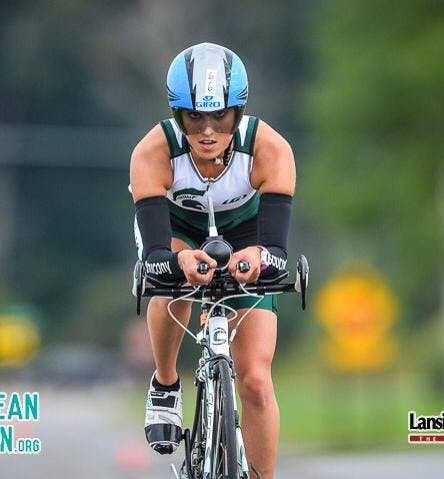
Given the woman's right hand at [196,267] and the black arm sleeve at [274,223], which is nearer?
the woman's right hand at [196,267]

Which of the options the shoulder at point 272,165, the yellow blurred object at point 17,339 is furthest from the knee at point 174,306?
the yellow blurred object at point 17,339

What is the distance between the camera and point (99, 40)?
64.4 meters

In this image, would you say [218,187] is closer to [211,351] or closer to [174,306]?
[174,306]

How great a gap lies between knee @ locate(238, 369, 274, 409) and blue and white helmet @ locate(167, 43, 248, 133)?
116 centimetres

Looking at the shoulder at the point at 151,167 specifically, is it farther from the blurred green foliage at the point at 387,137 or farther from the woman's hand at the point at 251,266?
the blurred green foliage at the point at 387,137

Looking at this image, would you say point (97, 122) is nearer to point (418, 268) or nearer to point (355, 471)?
point (418, 268)

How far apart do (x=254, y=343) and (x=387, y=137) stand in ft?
100

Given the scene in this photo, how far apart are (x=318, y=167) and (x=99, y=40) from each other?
2430cm

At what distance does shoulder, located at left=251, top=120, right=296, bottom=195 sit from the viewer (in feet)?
25.5

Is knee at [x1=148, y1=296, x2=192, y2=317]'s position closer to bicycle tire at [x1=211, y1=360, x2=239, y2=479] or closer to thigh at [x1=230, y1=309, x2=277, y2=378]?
thigh at [x1=230, y1=309, x2=277, y2=378]

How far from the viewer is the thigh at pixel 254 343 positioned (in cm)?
785

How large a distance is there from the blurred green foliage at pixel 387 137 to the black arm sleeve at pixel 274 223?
85.1 feet

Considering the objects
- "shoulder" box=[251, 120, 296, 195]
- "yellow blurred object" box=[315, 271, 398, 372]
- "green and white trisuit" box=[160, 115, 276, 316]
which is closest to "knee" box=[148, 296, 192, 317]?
"green and white trisuit" box=[160, 115, 276, 316]

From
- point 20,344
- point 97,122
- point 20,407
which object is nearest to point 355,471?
point 20,407
